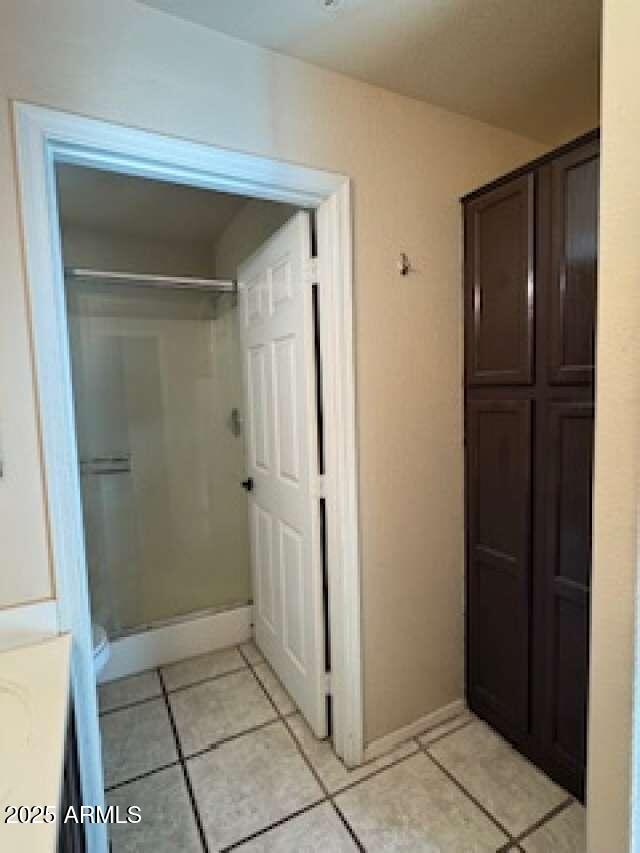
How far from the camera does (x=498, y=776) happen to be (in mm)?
1596

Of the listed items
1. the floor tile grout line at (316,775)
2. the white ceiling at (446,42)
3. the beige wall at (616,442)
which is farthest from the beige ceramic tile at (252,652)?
the white ceiling at (446,42)

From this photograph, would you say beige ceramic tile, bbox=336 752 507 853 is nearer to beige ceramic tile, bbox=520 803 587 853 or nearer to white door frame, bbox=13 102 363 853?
beige ceramic tile, bbox=520 803 587 853

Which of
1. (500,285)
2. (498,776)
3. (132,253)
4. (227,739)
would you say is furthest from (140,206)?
(498,776)

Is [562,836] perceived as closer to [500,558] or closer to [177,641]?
[500,558]

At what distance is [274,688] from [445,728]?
78 centimetres

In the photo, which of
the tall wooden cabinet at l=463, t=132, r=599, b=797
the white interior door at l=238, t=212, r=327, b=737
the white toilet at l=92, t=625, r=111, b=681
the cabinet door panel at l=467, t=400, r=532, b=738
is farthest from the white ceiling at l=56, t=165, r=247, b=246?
the white toilet at l=92, t=625, r=111, b=681

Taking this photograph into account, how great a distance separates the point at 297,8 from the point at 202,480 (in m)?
2.20

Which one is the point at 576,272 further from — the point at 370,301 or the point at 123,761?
the point at 123,761

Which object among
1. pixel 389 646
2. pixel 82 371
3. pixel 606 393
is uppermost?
pixel 82 371

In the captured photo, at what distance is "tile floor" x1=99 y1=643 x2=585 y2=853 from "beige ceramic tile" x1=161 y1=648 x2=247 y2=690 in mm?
169

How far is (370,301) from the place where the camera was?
1.59m

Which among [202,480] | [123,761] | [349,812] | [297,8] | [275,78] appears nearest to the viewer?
[297,8]

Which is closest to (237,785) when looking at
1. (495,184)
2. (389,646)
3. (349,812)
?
(349,812)

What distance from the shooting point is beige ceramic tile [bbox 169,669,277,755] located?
5.99ft
